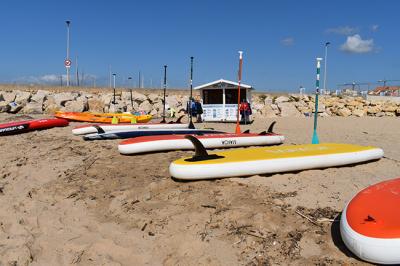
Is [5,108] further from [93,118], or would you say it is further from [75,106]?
[93,118]

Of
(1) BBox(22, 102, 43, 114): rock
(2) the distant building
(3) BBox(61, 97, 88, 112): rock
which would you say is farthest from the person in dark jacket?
(2) the distant building

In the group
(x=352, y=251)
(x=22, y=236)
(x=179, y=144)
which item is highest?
(x=179, y=144)

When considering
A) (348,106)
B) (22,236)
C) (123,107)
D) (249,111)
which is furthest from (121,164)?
(348,106)

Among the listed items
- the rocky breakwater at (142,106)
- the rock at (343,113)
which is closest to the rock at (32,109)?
the rocky breakwater at (142,106)

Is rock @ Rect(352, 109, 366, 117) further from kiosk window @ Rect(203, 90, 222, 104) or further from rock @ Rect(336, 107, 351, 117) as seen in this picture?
kiosk window @ Rect(203, 90, 222, 104)

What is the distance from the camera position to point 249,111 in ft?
56.0

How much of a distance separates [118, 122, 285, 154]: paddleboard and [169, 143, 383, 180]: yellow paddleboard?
1705mm

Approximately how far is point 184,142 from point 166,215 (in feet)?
10.3

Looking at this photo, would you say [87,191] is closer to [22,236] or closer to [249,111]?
[22,236]

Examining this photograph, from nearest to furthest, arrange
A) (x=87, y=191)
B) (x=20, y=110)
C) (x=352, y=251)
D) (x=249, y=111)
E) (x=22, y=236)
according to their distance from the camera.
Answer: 1. (x=352, y=251)
2. (x=22, y=236)
3. (x=87, y=191)
4. (x=249, y=111)
5. (x=20, y=110)

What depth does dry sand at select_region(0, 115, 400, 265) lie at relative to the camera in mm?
3961

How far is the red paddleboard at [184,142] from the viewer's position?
7.54 meters

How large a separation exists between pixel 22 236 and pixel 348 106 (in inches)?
1053

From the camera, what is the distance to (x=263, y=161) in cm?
572
